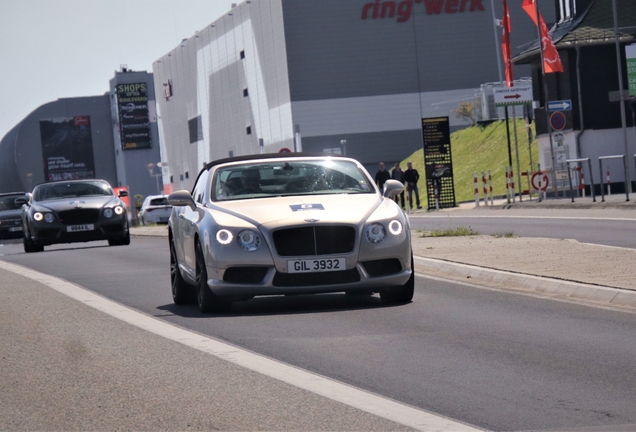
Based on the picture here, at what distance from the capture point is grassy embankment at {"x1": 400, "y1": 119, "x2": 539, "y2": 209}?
191 feet

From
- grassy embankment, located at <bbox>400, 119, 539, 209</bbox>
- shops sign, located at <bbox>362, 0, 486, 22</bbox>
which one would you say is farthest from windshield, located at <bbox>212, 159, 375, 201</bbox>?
shops sign, located at <bbox>362, 0, 486, 22</bbox>

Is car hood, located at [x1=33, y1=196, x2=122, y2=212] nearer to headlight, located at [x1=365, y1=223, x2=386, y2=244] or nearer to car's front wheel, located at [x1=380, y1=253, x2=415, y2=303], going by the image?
car's front wheel, located at [x1=380, y1=253, x2=415, y2=303]

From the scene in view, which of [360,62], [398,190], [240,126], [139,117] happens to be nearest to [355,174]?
[398,190]

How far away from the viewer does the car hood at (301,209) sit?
11523 millimetres

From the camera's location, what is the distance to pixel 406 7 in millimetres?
84750

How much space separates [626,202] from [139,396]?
1095 inches

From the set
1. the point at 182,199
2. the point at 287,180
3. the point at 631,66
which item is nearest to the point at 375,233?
the point at 287,180

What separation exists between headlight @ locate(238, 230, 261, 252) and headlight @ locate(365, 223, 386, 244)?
1.01 metres

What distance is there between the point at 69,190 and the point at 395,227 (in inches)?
706

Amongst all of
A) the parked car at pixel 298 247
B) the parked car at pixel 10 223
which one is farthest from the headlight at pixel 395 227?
the parked car at pixel 10 223

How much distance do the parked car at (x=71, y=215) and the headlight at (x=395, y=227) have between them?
16.6 m

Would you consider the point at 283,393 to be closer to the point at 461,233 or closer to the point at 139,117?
the point at 461,233

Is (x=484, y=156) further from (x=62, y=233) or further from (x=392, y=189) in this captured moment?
(x=392, y=189)

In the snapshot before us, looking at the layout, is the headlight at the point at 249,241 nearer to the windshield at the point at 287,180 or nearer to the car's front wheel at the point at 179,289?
the windshield at the point at 287,180
